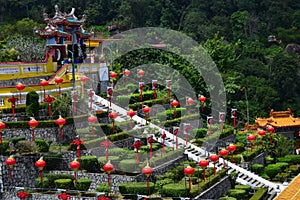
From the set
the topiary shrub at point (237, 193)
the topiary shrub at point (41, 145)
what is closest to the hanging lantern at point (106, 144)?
the topiary shrub at point (41, 145)

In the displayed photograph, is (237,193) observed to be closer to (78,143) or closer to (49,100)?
(78,143)

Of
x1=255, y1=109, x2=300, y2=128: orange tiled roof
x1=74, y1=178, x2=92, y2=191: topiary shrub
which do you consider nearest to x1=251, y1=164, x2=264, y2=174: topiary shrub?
x1=74, y1=178, x2=92, y2=191: topiary shrub

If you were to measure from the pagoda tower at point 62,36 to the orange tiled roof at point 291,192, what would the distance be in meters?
14.3

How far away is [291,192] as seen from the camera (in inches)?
1069

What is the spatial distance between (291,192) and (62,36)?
1664 centimetres

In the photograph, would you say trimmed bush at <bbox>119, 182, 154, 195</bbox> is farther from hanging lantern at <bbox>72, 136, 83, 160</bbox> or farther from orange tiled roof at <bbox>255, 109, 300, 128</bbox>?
orange tiled roof at <bbox>255, 109, 300, 128</bbox>

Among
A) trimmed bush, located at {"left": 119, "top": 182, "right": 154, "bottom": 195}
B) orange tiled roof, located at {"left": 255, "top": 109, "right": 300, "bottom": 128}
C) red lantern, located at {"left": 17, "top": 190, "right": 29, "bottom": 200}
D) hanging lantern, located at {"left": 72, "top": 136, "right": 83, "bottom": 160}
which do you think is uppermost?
hanging lantern, located at {"left": 72, "top": 136, "right": 83, "bottom": 160}

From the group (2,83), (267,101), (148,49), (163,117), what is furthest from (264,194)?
(267,101)

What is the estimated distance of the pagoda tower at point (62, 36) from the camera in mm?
36438

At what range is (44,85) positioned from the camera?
97.9 ft

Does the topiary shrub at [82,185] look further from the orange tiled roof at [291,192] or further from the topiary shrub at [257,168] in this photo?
the topiary shrub at [257,168]

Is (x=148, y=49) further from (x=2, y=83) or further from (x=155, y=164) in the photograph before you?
(x=155, y=164)

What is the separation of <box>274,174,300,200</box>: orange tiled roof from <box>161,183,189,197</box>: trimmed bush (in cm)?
424

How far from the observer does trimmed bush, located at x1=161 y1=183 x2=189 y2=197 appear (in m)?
24.8
